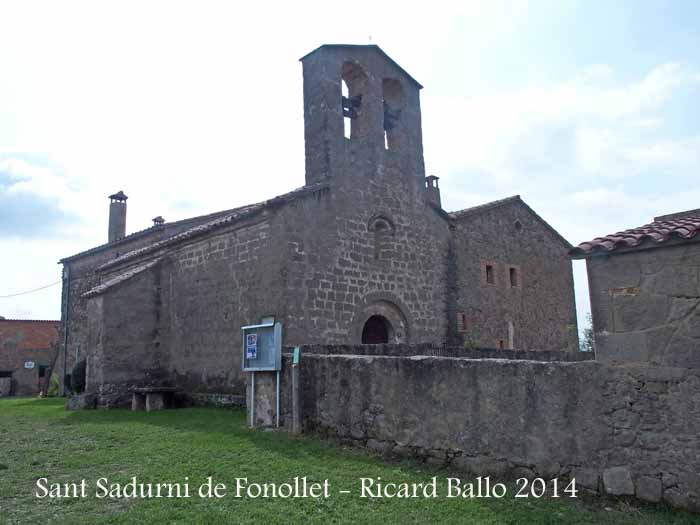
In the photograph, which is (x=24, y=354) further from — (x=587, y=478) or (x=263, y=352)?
(x=587, y=478)

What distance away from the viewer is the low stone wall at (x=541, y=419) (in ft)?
16.0

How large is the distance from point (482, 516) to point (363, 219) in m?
10.2

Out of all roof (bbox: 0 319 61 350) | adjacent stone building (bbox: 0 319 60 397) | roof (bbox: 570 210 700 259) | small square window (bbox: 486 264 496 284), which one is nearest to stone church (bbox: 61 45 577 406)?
small square window (bbox: 486 264 496 284)

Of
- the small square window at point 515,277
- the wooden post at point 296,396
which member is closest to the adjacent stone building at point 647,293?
the wooden post at point 296,396

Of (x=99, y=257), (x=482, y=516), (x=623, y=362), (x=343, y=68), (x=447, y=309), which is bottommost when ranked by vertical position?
(x=482, y=516)

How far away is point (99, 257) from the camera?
26.3 metres

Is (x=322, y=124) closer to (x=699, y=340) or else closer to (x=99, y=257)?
(x=699, y=340)

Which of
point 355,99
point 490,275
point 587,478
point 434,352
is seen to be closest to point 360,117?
point 355,99

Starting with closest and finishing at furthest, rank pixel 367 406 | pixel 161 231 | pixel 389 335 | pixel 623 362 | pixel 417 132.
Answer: pixel 623 362, pixel 367 406, pixel 389 335, pixel 417 132, pixel 161 231

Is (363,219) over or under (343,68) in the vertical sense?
under

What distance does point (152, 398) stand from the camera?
13.8 meters

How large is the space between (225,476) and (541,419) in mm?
3427

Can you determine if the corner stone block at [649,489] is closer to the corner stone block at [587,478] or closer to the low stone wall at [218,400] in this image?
the corner stone block at [587,478]

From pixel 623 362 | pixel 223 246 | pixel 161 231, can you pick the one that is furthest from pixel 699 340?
pixel 161 231
